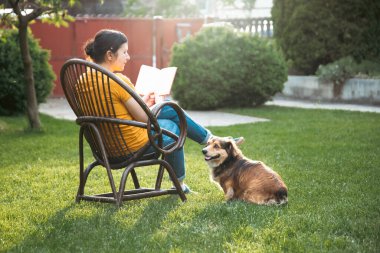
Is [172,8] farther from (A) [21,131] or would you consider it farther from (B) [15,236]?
(B) [15,236]

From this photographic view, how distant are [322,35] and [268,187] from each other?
942 cm

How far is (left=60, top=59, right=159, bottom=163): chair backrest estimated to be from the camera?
430 centimetres

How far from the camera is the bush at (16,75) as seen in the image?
11.0m

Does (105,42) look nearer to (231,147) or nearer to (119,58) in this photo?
(119,58)

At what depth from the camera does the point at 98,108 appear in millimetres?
4375

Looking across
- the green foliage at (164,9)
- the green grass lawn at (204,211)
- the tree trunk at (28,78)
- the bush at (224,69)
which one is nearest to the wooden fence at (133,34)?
the bush at (224,69)

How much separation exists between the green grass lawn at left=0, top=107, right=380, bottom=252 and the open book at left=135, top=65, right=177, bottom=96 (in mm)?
902

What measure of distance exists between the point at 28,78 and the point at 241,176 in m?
5.21

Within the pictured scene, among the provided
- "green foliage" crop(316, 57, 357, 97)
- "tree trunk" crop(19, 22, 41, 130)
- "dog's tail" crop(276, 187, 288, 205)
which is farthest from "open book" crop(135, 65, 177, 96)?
"green foliage" crop(316, 57, 357, 97)

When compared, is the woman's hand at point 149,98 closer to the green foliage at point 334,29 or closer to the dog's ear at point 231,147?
the dog's ear at point 231,147

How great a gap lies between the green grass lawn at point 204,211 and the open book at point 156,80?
2.96 feet

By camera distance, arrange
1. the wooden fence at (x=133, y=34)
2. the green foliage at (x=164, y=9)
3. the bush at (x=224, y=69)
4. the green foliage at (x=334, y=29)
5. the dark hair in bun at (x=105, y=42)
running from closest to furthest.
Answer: the dark hair in bun at (x=105, y=42) → the bush at (x=224, y=69) → the green foliage at (x=334, y=29) → the wooden fence at (x=133, y=34) → the green foliage at (x=164, y=9)

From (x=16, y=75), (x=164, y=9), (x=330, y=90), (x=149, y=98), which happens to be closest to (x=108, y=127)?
(x=149, y=98)

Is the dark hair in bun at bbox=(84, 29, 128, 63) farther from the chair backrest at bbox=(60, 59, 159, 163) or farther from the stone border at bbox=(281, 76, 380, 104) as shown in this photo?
the stone border at bbox=(281, 76, 380, 104)
